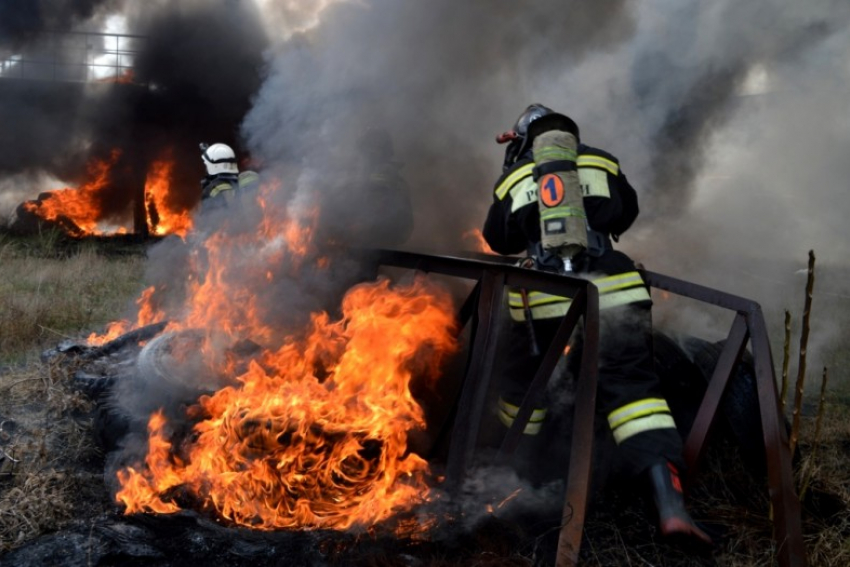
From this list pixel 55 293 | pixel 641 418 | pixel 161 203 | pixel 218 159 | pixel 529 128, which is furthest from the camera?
pixel 161 203

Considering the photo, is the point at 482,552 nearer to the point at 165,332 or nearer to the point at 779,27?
the point at 165,332

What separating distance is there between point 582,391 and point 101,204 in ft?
46.2

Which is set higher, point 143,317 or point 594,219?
point 594,219

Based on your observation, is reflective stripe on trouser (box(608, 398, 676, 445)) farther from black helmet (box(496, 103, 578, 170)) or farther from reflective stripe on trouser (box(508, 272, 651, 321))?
black helmet (box(496, 103, 578, 170))

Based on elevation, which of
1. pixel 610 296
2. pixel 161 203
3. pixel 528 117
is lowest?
pixel 610 296

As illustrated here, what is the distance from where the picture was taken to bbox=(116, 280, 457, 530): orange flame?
3037 mm

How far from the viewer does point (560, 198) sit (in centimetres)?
315

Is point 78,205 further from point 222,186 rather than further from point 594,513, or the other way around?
point 594,513

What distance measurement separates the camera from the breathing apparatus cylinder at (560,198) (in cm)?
311

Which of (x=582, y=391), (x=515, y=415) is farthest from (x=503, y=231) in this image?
(x=582, y=391)

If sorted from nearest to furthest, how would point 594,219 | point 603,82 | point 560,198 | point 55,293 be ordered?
point 560,198 < point 594,219 < point 603,82 < point 55,293

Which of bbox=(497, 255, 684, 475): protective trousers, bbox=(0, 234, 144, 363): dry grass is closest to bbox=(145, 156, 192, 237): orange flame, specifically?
bbox=(0, 234, 144, 363): dry grass

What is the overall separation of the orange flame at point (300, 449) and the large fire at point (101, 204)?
11.2 m

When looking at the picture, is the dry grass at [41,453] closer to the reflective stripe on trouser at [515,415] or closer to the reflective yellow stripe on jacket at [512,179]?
the reflective stripe on trouser at [515,415]
